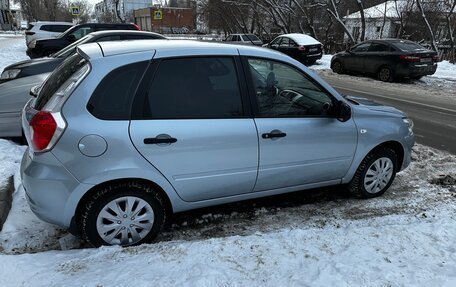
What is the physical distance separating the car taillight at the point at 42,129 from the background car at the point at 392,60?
14.5 meters

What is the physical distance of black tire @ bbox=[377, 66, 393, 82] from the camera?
15.5 metres

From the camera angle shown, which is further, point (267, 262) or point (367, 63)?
point (367, 63)

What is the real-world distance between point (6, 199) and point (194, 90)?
2.25 meters

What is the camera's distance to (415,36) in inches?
1259

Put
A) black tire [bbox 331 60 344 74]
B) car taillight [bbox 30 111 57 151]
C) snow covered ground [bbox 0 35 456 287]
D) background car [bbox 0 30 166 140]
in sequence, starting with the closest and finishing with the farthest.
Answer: snow covered ground [bbox 0 35 456 287]
car taillight [bbox 30 111 57 151]
background car [bbox 0 30 166 140]
black tire [bbox 331 60 344 74]

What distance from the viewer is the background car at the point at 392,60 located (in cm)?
1468

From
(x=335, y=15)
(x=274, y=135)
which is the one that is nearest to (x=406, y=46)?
(x=335, y=15)

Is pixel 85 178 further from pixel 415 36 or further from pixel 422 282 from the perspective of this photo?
pixel 415 36

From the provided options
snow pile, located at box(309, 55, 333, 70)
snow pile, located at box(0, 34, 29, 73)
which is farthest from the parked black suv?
snow pile, located at box(309, 55, 333, 70)

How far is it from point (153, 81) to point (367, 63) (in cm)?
1528

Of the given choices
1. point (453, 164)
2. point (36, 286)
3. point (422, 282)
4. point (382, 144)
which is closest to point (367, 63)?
point (453, 164)

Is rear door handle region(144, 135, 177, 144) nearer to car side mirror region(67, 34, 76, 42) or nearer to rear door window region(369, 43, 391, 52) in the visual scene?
car side mirror region(67, 34, 76, 42)

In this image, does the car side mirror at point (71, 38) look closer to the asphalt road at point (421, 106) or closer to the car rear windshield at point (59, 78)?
the asphalt road at point (421, 106)

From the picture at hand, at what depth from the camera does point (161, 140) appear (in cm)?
303
